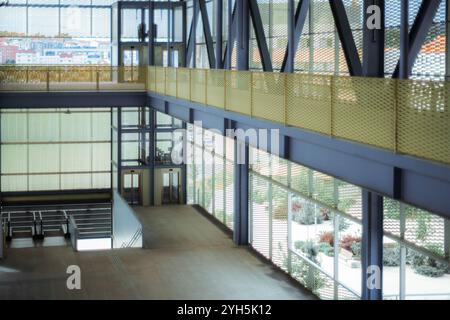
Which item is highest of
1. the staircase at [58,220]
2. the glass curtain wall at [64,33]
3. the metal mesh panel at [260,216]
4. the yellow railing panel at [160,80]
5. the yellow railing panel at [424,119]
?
the glass curtain wall at [64,33]

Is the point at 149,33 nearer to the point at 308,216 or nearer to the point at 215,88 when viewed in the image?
the point at 215,88

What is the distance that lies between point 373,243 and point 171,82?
643 inches

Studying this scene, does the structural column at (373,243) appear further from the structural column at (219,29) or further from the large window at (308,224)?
the structural column at (219,29)

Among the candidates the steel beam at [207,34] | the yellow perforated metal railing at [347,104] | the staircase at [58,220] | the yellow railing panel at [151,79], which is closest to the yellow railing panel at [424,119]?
the yellow perforated metal railing at [347,104]

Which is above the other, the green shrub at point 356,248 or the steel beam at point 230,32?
the steel beam at point 230,32

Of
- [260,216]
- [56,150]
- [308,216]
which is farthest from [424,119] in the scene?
[56,150]

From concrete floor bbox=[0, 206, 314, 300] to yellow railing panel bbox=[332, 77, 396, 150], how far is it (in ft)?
30.6

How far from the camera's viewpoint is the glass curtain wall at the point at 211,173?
3641cm

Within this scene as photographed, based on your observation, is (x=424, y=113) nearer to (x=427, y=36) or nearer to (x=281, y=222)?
(x=427, y=36)

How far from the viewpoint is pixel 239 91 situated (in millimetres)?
23766

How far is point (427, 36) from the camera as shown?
1744 cm

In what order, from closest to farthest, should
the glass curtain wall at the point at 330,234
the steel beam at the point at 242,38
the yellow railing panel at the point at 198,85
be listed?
the glass curtain wall at the point at 330,234 → the yellow railing panel at the point at 198,85 → the steel beam at the point at 242,38

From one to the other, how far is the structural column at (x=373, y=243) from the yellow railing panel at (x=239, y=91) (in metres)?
4.54

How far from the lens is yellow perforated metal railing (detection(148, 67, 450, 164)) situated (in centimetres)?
1305
